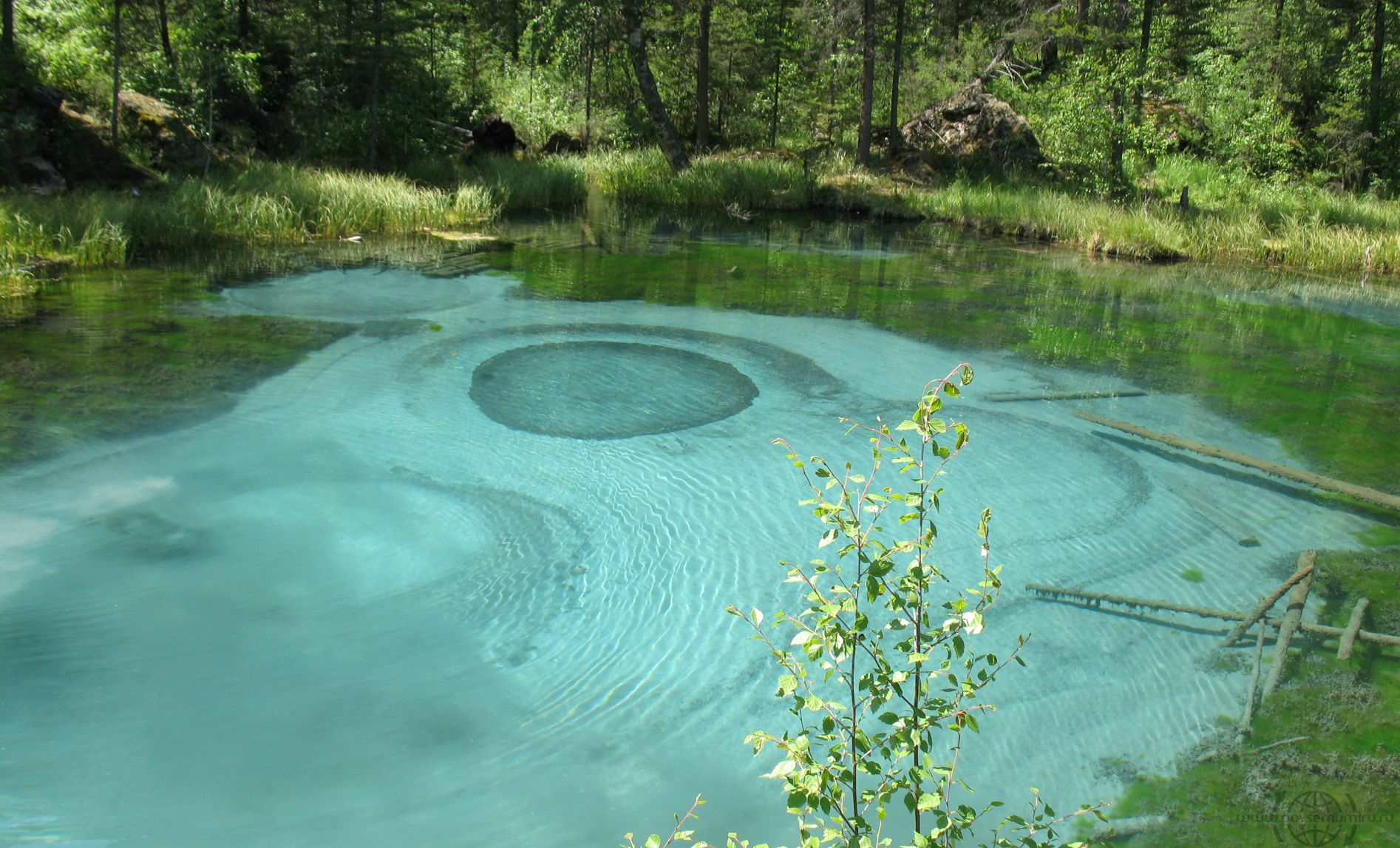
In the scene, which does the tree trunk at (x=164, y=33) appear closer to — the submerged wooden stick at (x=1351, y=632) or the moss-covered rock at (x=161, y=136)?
the moss-covered rock at (x=161, y=136)

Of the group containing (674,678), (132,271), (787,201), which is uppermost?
(787,201)

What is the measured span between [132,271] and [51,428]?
16.8ft

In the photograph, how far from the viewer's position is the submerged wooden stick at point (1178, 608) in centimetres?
391

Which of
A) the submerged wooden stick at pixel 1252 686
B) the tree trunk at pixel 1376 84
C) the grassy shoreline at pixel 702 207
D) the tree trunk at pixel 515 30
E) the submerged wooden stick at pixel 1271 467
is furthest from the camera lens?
the tree trunk at pixel 515 30

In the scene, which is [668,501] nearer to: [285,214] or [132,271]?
[132,271]

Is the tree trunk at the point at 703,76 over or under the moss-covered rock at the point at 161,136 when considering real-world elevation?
over

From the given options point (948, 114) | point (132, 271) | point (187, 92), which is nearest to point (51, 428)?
point (132, 271)

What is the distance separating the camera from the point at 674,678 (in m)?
3.79

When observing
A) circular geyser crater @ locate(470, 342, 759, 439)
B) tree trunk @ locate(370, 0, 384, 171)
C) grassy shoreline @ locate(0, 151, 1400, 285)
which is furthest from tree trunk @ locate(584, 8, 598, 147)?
circular geyser crater @ locate(470, 342, 759, 439)

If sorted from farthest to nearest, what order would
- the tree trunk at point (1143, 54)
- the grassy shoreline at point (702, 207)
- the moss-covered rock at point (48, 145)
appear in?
1. the tree trunk at point (1143, 54)
2. the moss-covered rock at point (48, 145)
3. the grassy shoreline at point (702, 207)

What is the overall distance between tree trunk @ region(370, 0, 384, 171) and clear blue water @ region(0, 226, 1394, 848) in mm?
9407

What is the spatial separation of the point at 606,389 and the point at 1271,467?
4.28m

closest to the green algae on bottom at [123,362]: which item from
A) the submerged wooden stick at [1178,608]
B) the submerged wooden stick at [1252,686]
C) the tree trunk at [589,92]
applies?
the submerged wooden stick at [1178,608]

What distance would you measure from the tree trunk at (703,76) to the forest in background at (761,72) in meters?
0.05
